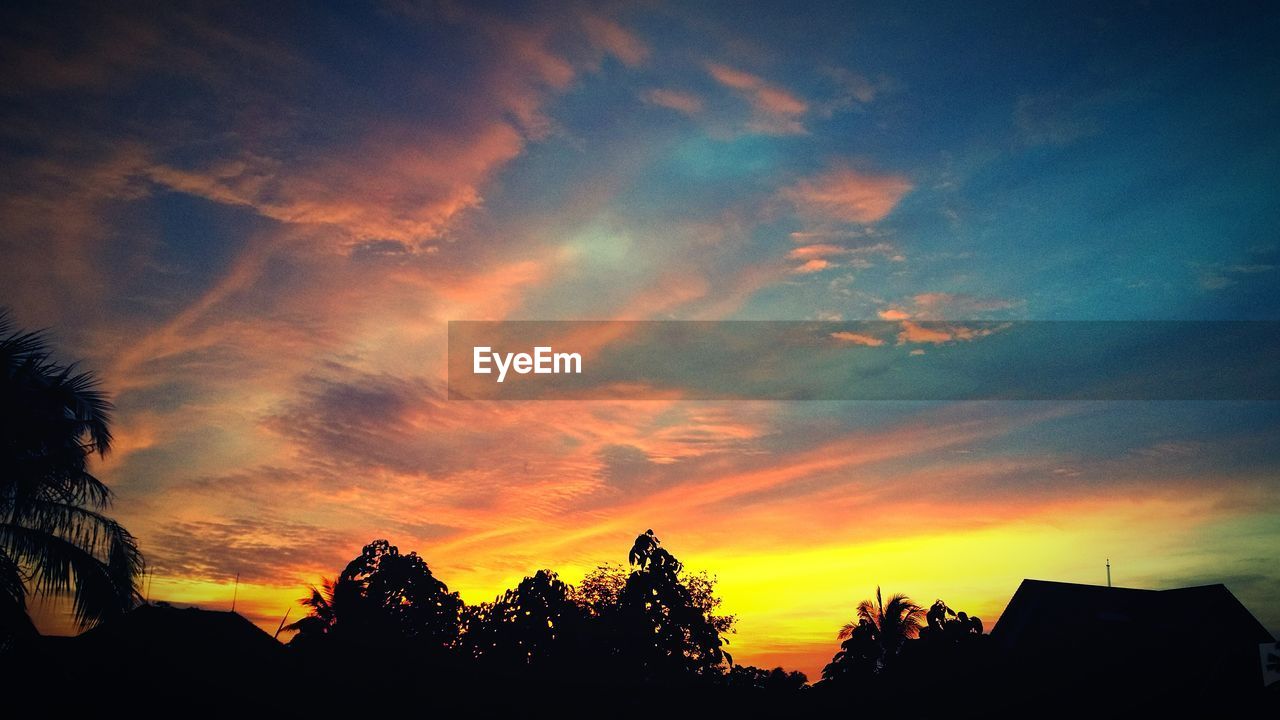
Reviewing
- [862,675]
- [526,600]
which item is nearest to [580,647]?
[526,600]

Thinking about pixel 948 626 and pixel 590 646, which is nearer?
pixel 948 626

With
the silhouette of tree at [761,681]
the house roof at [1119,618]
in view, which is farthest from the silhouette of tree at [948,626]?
the house roof at [1119,618]

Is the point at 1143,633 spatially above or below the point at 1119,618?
below

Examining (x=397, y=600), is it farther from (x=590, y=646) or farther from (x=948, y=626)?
(x=948, y=626)

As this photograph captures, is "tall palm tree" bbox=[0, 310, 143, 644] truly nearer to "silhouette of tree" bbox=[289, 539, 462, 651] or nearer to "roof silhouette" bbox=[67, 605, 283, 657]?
"roof silhouette" bbox=[67, 605, 283, 657]

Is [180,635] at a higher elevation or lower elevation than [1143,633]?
higher

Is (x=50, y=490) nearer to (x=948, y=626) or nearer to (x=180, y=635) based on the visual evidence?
(x=180, y=635)

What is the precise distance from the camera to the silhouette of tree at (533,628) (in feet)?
99.8

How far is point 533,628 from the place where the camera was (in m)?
32.0

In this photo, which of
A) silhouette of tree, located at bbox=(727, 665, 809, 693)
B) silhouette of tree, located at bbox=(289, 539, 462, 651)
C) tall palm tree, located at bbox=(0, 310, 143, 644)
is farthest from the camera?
silhouette of tree, located at bbox=(289, 539, 462, 651)

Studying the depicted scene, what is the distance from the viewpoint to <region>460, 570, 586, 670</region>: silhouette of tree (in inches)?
1197

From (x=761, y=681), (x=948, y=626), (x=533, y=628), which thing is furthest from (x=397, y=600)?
(x=948, y=626)

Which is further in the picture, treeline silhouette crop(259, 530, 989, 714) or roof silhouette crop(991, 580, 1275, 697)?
roof silhouette crop(991, 580, 1275, 697)

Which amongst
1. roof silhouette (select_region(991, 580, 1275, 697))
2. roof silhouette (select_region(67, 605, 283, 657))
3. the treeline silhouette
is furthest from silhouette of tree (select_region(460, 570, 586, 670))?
roof silhouette (select_region(991, 580, 1275, 697))
